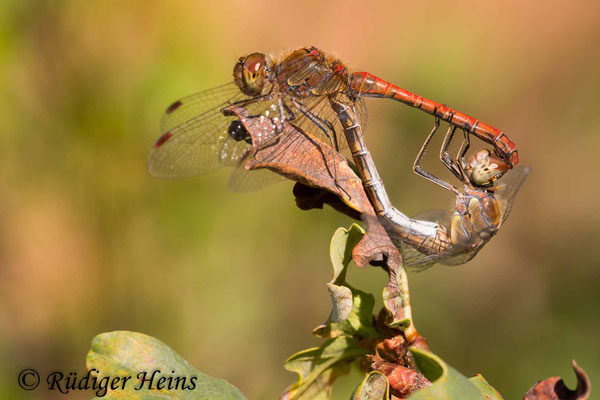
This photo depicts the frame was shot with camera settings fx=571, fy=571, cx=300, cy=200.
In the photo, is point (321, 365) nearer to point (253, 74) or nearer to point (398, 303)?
point (398, 303)

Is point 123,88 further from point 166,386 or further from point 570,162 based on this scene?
point 570,162

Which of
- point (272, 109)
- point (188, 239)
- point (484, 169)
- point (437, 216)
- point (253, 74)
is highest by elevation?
point (253, 74)

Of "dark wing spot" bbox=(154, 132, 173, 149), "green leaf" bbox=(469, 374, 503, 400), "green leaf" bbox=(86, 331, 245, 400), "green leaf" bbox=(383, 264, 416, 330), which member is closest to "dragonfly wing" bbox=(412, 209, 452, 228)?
"green leaf" bbox=(383, 264, 416, 330)

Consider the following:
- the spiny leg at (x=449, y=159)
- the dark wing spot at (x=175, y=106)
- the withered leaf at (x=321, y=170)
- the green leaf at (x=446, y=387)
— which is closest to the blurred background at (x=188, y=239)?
the dark wing spot at (x=175, y=106)

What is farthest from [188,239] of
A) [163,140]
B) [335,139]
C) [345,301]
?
[345,301]

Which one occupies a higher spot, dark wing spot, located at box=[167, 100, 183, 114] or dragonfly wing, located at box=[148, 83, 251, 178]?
dark wing spot, located at box=[167, 100, 183, 114]

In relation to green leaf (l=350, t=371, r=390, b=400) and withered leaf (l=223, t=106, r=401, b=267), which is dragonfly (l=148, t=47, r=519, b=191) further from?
green leaf (l=350, t=371, r=390, b=400)
